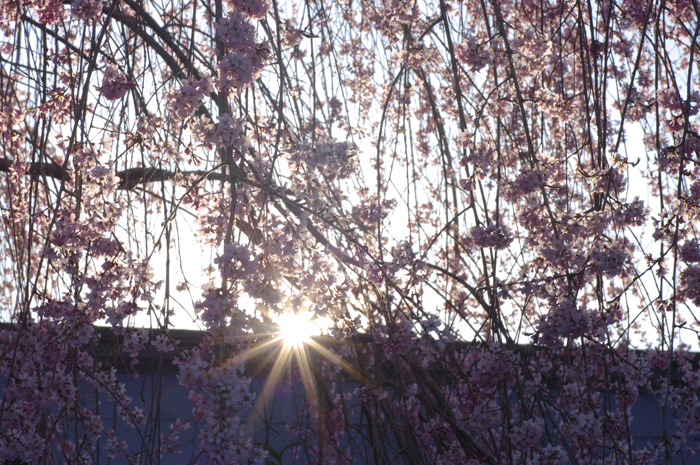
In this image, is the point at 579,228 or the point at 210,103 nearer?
the point at 579,228

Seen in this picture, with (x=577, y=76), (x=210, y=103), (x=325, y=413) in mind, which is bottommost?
(x=325, y=413)

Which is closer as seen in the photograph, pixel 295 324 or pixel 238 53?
pixel 238 53

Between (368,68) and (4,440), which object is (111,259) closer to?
(4,440)

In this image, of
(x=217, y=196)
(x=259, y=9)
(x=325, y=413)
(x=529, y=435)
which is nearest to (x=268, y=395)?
(x=325, y=413)

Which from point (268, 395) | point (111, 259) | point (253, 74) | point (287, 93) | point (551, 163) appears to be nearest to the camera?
point (253, 74)

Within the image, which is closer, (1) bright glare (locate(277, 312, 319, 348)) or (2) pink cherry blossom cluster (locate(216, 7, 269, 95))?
(2) pink cherry blossom cluster (locate(216, 7, 269, 95))

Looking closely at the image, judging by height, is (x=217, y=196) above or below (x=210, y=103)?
below

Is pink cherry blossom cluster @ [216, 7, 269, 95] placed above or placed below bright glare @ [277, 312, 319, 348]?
above

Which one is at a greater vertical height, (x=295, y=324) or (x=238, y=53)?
(x=238, y=53)

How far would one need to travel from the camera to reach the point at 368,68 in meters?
4.09

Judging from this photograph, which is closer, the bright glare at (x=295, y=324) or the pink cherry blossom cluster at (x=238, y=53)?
the pink cherry blossom cluster at (x=238, y=53)

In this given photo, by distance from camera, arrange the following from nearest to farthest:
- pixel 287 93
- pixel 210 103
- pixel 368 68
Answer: pixel 287 93
pixel 210 103
pixel 368 68

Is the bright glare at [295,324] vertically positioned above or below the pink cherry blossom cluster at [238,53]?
below

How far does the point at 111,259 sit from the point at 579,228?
1.53 m
